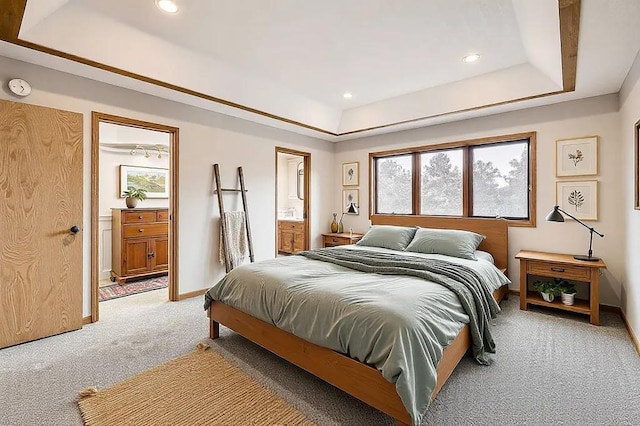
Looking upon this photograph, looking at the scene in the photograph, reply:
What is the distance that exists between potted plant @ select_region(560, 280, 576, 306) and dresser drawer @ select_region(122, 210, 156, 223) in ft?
17.4

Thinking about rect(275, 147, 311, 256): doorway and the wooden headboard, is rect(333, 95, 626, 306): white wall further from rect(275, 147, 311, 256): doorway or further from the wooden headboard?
rect(275, 147, 311, 256): doorway

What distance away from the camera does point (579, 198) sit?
3490 mm

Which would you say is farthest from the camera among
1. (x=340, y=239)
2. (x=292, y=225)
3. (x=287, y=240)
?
(x=287, y=240)

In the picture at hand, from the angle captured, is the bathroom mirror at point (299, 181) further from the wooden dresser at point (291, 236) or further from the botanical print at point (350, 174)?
the botanical print at point (350, 174)

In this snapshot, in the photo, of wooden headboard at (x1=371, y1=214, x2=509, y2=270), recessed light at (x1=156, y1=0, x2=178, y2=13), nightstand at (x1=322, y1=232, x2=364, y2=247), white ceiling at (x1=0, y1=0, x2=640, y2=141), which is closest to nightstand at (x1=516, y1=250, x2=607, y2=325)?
wooden headboard at (x1=371, y1=214, x2=509, y2=270)

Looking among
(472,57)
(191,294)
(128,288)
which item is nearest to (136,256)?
(128,288)

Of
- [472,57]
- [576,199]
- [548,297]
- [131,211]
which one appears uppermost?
[472,57]

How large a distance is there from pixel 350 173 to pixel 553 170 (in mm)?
2937

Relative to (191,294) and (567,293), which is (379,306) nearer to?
(567,293)

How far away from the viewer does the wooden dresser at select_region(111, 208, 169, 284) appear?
4.53 meters

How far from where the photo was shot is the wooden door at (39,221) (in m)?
2.57

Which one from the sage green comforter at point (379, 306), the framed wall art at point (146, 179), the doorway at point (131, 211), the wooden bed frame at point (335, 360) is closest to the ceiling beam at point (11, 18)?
the doorway at point (131, 211)

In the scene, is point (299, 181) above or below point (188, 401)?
above

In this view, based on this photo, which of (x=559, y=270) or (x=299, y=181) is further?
(x=299, y=181)
